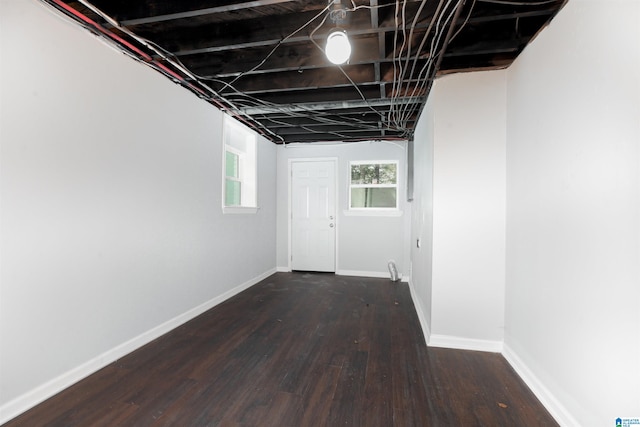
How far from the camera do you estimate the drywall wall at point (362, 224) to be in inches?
186

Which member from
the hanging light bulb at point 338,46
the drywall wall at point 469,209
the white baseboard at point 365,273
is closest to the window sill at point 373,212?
the white baseboard at point 365,273

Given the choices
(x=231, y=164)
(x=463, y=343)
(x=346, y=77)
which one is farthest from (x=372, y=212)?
(x=463, y=343)

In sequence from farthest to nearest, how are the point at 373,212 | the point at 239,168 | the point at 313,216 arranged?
the point at 313,216
the point at 373,212
the point at 239,168

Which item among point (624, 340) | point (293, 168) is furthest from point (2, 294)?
point (293, 168)

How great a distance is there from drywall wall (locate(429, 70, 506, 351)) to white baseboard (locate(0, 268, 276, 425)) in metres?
2.44

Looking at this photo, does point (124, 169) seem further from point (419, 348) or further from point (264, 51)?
point (419, 348)

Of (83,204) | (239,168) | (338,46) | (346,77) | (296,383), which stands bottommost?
(296,383)

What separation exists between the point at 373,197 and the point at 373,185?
0.21 meters

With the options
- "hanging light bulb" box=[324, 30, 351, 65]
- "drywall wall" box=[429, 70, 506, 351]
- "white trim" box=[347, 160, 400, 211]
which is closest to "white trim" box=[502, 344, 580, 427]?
"drywall wall" box=[429, 70, 506, 351]

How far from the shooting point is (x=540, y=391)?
5.57 ft

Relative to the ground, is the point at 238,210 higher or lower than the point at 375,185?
lower

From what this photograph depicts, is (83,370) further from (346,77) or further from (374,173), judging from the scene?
(374,173)

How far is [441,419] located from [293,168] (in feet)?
14.1

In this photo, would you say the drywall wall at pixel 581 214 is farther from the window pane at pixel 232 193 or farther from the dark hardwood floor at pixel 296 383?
the window pane at pixel 232 193
